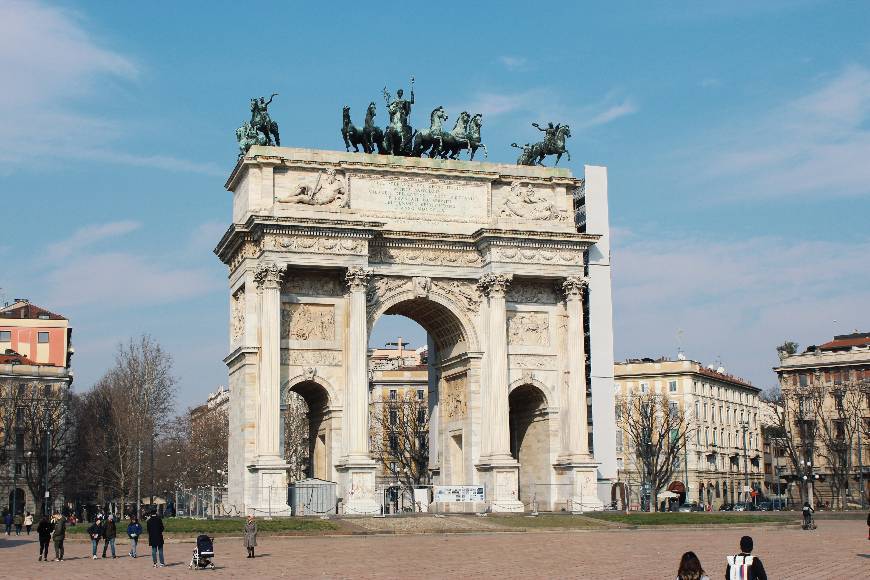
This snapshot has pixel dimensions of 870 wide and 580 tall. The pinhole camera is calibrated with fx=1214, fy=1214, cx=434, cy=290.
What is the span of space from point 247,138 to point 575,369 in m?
17.9

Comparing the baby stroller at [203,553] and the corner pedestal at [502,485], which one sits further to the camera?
the corner pedestal at [502,485]

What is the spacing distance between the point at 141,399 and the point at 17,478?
17.0 m

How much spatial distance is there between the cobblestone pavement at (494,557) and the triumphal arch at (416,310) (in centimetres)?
956

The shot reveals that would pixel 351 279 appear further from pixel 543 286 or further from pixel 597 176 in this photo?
pixel 597 176

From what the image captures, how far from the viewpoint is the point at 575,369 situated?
54.3 m

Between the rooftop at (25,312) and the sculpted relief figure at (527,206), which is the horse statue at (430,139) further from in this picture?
the rooftop at (25,312)

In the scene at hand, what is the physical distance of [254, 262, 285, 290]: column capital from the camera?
164ft

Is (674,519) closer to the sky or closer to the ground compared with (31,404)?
closer to the ground

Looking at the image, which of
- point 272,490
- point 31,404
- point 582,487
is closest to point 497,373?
point 582,487

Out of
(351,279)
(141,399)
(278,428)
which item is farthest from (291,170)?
(141,399)

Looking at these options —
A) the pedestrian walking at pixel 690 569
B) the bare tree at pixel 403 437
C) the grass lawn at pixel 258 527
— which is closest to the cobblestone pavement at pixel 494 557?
the grass lawn at pixel 258 527

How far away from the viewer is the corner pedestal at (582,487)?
5247cm

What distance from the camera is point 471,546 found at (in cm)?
3531

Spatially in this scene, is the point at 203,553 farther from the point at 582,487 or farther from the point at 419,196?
the point at 419,196
